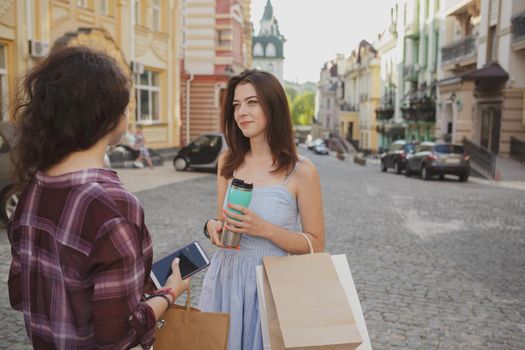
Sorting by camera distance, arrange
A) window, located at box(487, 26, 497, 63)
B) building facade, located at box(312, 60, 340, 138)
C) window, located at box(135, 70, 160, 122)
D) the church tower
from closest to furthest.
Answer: window, located at box(135, 70, 160, 122) < window, located at box(487, 26, 497, 63) < building facade, located at box(312, 60, 340, 138) < the church tower

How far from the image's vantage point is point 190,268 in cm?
219

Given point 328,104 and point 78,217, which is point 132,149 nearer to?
point 78,217

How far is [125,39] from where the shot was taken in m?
21.7

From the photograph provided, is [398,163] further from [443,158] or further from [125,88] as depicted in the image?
[125,88]

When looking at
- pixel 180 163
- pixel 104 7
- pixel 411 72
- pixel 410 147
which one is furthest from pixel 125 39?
pixel 411 72

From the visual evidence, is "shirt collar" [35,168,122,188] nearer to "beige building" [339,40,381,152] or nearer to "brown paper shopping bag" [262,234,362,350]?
"brown paper shopping bag" [262,234,362,350]

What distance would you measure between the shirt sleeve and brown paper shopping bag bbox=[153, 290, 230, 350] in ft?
0.87

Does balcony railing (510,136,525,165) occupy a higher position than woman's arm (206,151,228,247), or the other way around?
woman's arm (206,151,228,247)

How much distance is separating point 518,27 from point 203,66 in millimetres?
17549

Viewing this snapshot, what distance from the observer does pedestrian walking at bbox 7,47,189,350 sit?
159cm

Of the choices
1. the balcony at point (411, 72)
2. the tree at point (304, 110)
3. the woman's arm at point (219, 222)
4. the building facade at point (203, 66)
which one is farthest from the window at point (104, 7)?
the tree at point (304, 110)

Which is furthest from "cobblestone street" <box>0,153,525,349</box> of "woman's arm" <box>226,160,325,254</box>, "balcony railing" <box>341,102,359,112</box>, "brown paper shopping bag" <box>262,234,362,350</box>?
"balcony railing" <box>341,102,359,112</box>

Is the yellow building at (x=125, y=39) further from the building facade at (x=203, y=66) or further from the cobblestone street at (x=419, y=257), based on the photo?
the building facade at (x=203, y=66)

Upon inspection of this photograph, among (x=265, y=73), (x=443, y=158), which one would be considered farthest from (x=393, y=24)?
(x=265, y=73)
